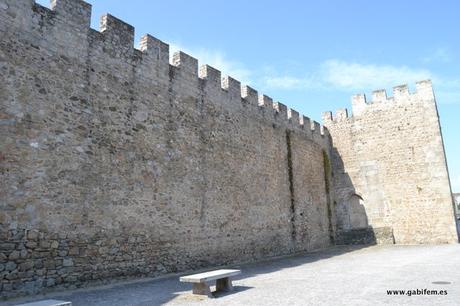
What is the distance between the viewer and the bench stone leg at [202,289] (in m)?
6.12

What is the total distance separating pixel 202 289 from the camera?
617 cm

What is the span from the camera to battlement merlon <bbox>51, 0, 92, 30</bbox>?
7.55 m

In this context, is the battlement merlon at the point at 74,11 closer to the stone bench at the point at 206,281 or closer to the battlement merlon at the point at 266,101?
the stone bench at the point at 206,281

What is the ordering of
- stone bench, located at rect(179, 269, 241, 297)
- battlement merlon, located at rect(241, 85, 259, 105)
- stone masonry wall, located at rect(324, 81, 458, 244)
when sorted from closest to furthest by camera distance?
stone bench, located at rect(179, 269, 241, 297) → battlement merlon, located at rect(241, 85, 259, 105) → stone masonry wall, located at rect(324, 81, 458, 244)

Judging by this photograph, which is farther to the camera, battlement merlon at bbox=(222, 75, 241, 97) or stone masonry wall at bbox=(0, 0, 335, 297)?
battlement merlon at bbox=(222, 75, 241, 97)

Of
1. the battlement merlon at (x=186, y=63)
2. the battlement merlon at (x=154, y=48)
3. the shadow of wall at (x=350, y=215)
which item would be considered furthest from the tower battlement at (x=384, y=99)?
the battlement merlon at (x=154, y=48)

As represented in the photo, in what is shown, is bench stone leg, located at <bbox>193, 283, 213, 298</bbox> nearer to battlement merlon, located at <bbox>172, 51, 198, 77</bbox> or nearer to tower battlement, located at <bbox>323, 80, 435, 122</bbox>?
battlement merlon, located at <bbox>172, 51, 198, 77</bbox>

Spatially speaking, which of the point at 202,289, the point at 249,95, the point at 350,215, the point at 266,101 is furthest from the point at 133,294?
the point at 350,215

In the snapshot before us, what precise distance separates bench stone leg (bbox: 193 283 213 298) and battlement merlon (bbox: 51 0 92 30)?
5.69 m

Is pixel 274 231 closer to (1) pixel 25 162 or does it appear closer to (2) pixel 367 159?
(2) pixel 367 159

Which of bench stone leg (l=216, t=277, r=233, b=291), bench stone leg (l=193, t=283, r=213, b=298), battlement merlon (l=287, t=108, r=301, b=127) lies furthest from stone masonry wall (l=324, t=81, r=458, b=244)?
bench stone leg (l=193, t=283, r=213, b=298)

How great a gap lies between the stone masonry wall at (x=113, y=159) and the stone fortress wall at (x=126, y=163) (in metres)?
0.02

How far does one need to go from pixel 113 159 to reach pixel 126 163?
0.34m

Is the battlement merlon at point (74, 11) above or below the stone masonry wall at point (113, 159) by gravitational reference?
above
